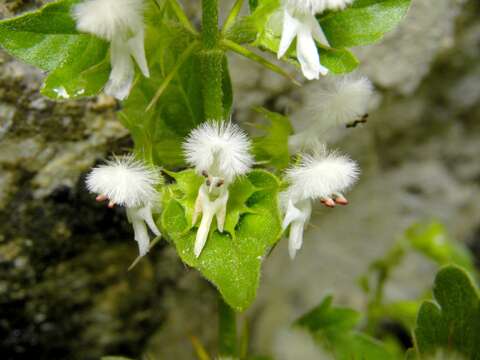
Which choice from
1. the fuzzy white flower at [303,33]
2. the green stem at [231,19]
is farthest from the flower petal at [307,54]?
the green stem at [231,19]

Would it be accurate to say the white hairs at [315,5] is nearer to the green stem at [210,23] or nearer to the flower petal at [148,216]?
the green stem at [210,23]

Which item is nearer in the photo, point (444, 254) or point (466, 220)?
point (444, 254)

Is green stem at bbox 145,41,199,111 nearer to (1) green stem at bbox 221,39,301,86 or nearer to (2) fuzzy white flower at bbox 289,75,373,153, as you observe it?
(1) green stem at bbox 221,39,301,86

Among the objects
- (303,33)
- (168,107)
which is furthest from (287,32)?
(168,107)

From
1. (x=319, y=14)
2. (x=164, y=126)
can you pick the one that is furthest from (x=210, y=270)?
(x=319, y=14)

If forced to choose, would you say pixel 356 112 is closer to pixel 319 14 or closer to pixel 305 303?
pixel 319 14
